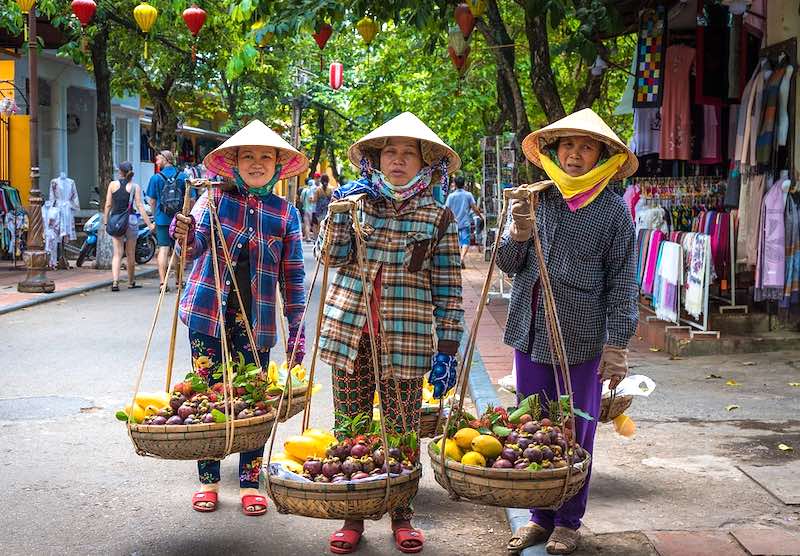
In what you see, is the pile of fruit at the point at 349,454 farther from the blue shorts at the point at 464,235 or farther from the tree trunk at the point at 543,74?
the blue shorts at the point at 464,235

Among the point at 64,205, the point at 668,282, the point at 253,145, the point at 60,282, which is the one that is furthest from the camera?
the point at 64,205

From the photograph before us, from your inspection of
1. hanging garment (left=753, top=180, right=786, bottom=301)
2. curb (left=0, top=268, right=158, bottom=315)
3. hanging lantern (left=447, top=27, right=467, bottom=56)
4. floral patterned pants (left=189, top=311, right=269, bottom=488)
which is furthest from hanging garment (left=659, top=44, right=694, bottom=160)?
curb (left=0, top=268, right=158, bottom=315)

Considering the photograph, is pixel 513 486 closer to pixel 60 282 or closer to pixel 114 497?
pixel 114 497

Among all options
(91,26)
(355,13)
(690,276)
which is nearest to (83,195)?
(91,26)

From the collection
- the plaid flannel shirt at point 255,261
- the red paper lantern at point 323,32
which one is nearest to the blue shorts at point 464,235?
the red paper lantern at point 323,32

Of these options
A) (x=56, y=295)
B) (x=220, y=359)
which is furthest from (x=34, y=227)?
(x=220, y=359)

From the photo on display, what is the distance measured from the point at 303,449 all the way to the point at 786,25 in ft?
24.0

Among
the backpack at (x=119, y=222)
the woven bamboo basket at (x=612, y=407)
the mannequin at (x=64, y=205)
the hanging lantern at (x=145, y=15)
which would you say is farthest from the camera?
the mannequin at (x=64, y=205)

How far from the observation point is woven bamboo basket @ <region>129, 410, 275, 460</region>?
175 inches

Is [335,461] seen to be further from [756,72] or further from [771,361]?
[756,72]

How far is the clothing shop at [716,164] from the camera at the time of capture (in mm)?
9586

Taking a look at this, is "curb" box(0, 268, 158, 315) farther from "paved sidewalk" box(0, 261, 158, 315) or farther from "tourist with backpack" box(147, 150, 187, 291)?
"tourist with backpack" box(147, 150, 187, 291)

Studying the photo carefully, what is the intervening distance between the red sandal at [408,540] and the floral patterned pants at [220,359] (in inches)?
35.3

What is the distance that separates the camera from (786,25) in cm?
975
